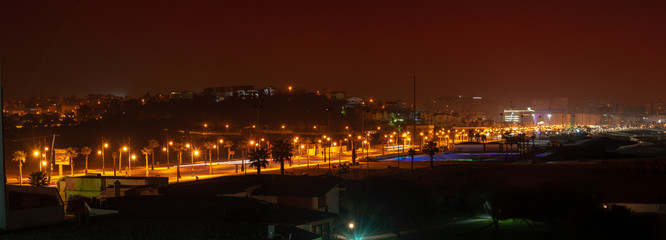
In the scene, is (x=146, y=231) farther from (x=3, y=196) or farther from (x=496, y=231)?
(x=496, y=231)

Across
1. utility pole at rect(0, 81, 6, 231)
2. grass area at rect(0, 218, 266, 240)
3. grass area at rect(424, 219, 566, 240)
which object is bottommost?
grass area at rect(424, 219, 566, 240)

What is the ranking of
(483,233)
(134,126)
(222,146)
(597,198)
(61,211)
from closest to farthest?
1. (61,211)
2. (483,233)
3. (597,198)
4. (222,146)
5. (134,126)

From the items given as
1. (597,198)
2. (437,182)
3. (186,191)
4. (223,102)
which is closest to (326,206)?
(186,191)

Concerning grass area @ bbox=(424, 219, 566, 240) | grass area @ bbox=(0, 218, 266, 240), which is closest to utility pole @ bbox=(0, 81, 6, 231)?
grass area @ bbox=(0, 218, 266, 240)

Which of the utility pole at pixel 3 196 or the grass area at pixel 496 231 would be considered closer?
the utility pole at pixel 3 196

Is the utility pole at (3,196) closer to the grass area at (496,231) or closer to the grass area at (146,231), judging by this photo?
the grass area at (146,231)

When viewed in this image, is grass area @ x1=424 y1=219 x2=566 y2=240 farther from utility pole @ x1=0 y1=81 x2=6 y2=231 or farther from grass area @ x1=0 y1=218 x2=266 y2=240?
utility pole @ x1=0 y1=81 x2=6 y2=231

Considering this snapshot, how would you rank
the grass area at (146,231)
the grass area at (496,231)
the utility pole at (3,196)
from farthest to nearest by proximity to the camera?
the grass area at (496,231), the grass area at (146,231), the utility pole at (3,196)

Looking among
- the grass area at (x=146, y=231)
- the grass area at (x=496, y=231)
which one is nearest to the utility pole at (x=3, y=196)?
the grass area at (x=146, y=231)

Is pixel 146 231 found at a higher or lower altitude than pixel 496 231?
higher

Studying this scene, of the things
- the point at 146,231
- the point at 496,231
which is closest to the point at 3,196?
the point at 146,231

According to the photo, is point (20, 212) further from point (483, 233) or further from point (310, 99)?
point (310, 99)

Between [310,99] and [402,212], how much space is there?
118 metres

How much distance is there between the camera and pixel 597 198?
25719mm
